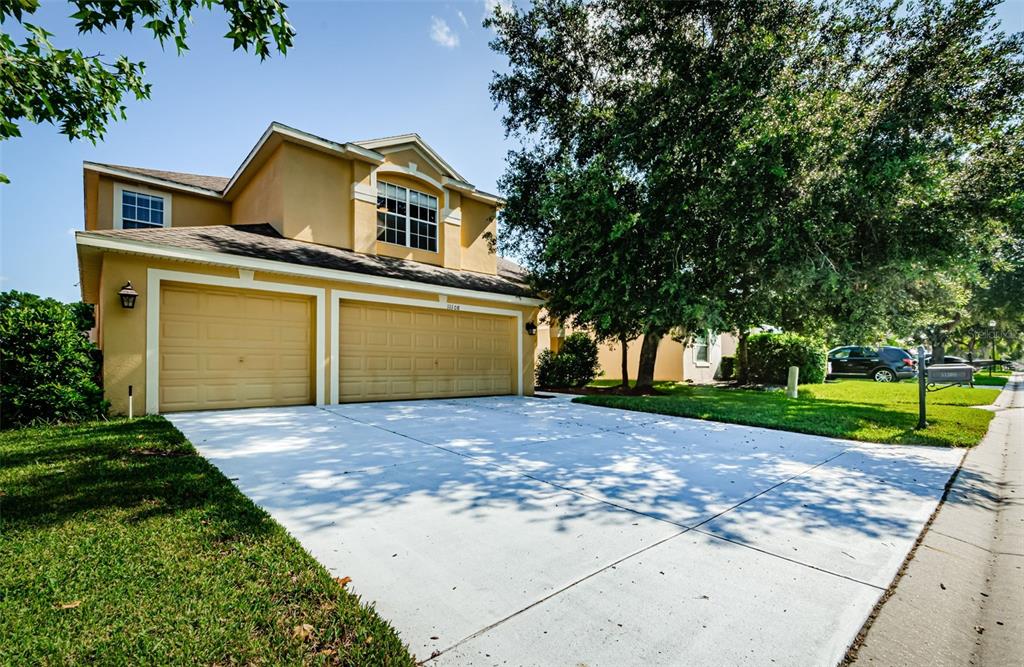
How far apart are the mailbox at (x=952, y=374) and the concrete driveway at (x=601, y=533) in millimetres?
3745

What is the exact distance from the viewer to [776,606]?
Answer: 233 cm

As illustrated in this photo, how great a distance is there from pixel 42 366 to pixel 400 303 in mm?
5903

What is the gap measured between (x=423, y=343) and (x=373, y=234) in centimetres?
325

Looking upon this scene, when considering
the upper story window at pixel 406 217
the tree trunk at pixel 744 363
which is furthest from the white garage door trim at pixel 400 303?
the tree trunk at pixel 744 363

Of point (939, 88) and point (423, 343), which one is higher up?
point (939, 88)

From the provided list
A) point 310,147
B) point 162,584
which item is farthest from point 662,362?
point 162,584

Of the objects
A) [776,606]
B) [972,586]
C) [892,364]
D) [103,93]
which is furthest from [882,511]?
[892,364]

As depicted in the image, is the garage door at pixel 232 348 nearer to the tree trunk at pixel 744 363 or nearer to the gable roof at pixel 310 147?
the gable roof at pixel 310 147

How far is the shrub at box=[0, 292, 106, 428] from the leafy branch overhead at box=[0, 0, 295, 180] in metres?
2.94

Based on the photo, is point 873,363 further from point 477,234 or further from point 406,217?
point 406,217

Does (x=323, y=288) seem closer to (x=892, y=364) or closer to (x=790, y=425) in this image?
(x=790, y=425)

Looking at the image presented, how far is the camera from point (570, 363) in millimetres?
15352

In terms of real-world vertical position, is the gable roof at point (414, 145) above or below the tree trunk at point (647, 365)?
above

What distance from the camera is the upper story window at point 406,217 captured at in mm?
12258
